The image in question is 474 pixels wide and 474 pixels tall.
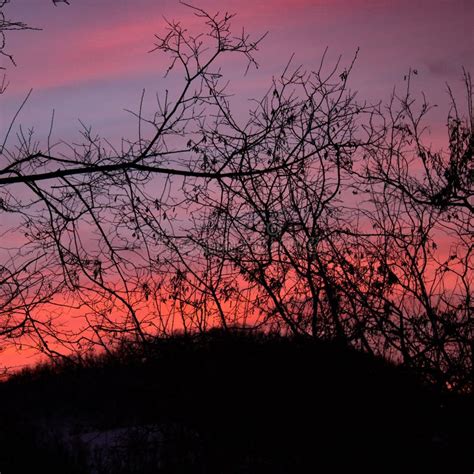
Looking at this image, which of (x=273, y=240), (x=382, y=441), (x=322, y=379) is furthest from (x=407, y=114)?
(x=382, y=441)

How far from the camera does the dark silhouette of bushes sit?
25.3 feet

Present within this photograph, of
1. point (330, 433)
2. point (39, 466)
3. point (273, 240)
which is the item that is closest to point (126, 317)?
point (273, 240)

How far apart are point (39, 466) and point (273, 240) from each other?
6467mm

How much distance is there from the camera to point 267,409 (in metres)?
9.30

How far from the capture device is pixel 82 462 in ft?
36.7

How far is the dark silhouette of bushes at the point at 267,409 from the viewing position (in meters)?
7.70

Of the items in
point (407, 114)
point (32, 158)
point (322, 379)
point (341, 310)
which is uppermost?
point (407, 114)

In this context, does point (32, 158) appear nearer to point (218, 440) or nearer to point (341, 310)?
point (341, 310)

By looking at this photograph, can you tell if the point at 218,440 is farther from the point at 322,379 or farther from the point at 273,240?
the point at 273,240

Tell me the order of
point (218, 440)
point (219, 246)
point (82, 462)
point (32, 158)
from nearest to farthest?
point (32, 158)
point (219, 246)
point (218, 440)
point (82, 462)

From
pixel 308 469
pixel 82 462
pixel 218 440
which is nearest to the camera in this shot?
pixel 308 469

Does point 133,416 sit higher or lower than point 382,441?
higher

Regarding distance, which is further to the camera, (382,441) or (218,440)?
(218,440)

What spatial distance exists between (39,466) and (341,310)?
658 centimetres
